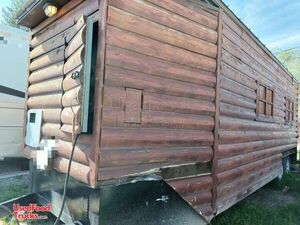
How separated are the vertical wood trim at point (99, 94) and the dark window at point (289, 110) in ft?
25.0

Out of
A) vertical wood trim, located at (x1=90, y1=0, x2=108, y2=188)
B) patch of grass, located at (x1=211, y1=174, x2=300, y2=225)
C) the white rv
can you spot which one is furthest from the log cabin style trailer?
the white rv

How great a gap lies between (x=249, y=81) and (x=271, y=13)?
15158 millimetres

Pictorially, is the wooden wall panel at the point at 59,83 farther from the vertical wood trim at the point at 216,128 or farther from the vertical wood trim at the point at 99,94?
the vertical wood trim at the point at 216,128

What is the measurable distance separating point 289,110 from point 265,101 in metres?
3.37

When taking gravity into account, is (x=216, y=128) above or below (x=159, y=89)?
below

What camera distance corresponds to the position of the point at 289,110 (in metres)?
9.37

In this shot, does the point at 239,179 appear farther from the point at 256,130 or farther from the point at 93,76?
the point at 93,76

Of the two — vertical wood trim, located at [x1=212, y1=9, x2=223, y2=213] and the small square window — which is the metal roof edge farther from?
vertical wood trim, located at [x1=212, y1=9, x2=223, y2=213]

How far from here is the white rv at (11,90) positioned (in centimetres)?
666

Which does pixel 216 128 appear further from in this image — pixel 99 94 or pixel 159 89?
pixel 99 94

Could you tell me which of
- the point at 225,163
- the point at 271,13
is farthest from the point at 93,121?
the point at 271,13

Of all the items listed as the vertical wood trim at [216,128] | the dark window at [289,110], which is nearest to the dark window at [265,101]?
the dark window at [289,110]

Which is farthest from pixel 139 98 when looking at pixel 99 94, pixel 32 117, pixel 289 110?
pixel 289 110

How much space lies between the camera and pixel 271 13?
18.4 metres
